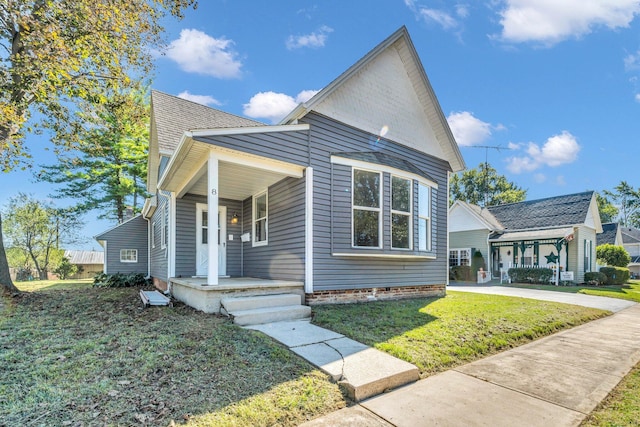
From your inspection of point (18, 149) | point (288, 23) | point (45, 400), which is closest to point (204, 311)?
Answer: point (45, 400)

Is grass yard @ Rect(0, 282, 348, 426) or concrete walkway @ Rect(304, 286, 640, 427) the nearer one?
grass yard @ Rect(0, 282, 348, 426)

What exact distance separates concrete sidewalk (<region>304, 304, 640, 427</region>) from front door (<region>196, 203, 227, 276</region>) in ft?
22.3

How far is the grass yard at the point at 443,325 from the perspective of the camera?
13.7 ft

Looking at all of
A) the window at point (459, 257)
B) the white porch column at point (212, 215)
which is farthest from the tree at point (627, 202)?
the white porch column at point (212, 215)

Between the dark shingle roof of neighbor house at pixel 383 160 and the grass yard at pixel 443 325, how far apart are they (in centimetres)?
328

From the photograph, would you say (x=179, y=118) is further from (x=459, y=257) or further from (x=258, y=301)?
(x=459, y=257)

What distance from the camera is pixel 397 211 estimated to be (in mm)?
Result: 7719

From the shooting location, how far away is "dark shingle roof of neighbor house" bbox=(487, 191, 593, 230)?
1761 cm

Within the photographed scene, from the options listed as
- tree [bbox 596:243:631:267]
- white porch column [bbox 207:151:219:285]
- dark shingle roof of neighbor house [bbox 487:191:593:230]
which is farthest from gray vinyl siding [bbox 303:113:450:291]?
tree [bbox 596:243:631:267]

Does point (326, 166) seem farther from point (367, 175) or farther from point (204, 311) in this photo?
point (204, 311)

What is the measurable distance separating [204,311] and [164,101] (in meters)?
8.34

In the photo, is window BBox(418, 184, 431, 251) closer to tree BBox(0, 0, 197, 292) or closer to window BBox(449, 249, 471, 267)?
tree BBox(0, 0, 197, 292)

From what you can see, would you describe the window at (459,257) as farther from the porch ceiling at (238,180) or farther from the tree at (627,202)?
the tree at (627,202)

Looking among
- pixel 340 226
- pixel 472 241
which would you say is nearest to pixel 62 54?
pixel 340 226
